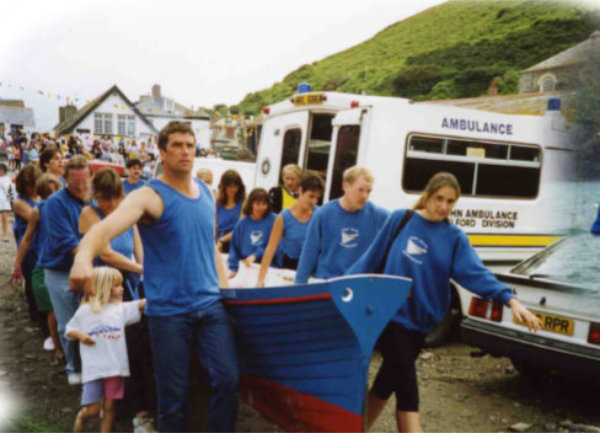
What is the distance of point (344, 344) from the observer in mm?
2947

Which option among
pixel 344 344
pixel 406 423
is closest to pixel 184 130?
pixel 344 344

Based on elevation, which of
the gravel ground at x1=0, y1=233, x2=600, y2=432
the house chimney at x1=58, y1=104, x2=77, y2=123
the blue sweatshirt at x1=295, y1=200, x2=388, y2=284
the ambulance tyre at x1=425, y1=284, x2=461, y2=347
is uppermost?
the house chimney at x1=58, y1=104, x2=77, y2=123

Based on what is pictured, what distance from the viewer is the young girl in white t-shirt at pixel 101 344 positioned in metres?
3.34

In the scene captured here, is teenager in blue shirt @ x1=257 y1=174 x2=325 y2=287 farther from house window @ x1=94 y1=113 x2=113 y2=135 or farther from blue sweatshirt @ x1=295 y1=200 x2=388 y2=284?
house window @ x1=94 y1=113 x2=113 y2=135

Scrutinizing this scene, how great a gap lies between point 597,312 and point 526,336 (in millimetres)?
574

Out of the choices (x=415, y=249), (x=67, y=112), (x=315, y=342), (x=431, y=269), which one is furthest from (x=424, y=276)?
(x=67, y=112)

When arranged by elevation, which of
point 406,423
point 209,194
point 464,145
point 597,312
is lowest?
point 406,423

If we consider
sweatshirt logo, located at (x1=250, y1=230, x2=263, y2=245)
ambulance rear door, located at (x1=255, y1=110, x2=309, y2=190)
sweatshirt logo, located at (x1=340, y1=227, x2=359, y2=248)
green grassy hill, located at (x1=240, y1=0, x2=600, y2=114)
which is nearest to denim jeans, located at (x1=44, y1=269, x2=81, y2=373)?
sweatshirt logo, located at (x1=250, y1=230, x2=263, y2=245)

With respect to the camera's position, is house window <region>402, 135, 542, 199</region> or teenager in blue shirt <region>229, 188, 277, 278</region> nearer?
teenager in blue shirt <region>229, 188, 277, 278</region>

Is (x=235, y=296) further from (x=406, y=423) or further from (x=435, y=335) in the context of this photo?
(x=435, y=335)

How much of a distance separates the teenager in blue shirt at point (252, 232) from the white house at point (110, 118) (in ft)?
92.0

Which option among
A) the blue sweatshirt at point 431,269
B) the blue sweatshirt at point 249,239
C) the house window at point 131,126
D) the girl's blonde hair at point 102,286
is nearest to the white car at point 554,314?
the blue sweatshirt at point 431,269

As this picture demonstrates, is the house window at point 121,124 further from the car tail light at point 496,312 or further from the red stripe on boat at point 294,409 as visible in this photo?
the red stripe on boat at point 294,409

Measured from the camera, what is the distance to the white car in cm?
395
